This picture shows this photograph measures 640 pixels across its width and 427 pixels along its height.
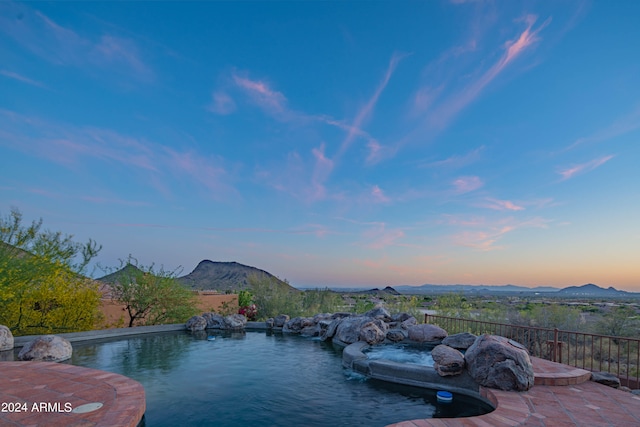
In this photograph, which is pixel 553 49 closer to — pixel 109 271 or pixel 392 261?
pixel 392 261

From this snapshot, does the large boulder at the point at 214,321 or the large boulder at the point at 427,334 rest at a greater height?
the large boulder at the point at 427,334

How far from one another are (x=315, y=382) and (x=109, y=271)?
31.4 ft

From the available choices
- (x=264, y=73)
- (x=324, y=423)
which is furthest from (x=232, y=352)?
(x=264, y=73)

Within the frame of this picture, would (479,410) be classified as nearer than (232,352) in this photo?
Yes

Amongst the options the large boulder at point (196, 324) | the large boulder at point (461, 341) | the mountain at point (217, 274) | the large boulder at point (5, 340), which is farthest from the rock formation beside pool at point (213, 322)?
the mountain at point (217, 274)

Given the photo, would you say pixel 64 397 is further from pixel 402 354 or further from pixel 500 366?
pixel 402 354

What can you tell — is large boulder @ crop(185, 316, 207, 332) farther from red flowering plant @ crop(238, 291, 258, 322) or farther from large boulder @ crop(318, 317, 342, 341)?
large boulder @ crop(318, 317, 342, 341)

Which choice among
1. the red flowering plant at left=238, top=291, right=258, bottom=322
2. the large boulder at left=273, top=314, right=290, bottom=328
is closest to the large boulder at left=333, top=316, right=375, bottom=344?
the large boulder at left=273, top=314, right=290, bottom=328

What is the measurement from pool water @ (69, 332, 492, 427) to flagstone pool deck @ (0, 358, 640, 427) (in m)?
0.62

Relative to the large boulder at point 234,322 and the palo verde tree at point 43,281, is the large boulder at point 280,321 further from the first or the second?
the palo verde tree at point 43,281

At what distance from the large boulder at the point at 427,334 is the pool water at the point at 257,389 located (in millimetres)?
2242

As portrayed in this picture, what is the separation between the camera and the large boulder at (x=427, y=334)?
933 cm

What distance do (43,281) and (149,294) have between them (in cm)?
354

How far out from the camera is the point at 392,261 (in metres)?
19.7
